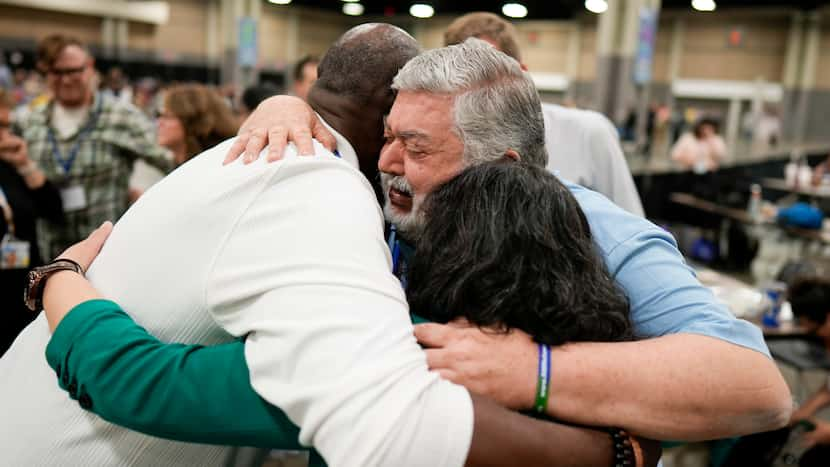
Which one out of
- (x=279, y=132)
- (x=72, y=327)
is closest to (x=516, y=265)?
(x=279, y=132)

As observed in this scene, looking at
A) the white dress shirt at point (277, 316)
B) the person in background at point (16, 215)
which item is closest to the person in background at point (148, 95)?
the person in background at point (16, 215)

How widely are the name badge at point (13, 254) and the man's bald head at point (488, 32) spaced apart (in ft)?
6.41

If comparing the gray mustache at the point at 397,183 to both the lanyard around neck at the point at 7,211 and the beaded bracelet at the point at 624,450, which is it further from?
the lanyard around neck at the point at 7,211

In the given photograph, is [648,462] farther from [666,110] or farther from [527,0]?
[666,110]

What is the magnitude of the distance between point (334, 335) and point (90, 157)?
11.0 feet

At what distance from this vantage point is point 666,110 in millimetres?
21422

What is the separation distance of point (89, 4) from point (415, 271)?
23686 millimetres

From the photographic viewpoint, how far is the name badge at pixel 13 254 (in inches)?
114

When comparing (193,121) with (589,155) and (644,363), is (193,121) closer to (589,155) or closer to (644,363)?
(589,155)

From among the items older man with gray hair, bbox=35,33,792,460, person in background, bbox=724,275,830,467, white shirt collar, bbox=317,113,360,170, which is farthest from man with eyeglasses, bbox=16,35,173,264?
person in background, bbox=724,275,830,467

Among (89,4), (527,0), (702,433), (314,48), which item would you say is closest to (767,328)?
(702,433)

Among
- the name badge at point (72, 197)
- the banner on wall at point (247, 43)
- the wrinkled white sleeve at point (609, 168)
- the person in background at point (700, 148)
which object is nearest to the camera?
the wrinkled white sleeve at point (609, 168)

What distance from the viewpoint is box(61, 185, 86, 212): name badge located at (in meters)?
3.55

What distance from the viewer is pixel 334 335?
2.61ft
